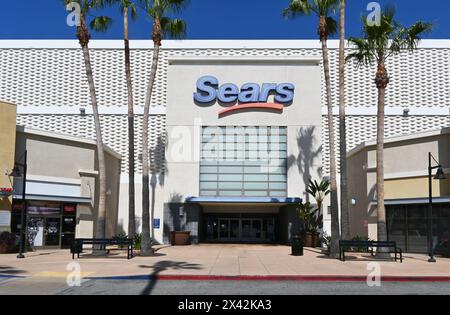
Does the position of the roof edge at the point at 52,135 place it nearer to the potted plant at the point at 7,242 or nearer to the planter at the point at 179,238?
the potted plant at the point at 7,242

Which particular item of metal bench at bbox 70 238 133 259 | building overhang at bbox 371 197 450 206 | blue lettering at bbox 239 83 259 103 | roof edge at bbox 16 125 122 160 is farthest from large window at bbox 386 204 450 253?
roof edge at bbox 16 125 122 160

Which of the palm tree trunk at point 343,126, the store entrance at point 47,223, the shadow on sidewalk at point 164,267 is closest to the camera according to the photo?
the shadow on sidewalk at point 164,267

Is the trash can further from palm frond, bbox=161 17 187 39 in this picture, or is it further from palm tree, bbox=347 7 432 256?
palm frond, bbox=161 17 187 39

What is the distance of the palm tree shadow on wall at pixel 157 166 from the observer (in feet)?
117

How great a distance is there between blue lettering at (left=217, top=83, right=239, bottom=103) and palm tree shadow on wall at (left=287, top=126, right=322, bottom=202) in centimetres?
516

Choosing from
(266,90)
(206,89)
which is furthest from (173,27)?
(266,90)

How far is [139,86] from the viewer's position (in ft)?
127

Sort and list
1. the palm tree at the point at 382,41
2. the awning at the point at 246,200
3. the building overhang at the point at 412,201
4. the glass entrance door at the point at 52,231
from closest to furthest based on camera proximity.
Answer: the palm tree at the point at 382,41
the building overhang at the point at 412,201
the glass entrance door at the point at 52,231
the awning at the point at 246,200

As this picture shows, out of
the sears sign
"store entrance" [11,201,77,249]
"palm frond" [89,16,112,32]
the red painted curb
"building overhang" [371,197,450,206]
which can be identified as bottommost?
the red painted curb

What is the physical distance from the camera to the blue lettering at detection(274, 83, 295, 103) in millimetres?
34906

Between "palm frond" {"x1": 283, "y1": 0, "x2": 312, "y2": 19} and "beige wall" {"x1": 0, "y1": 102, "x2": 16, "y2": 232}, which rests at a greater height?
"palm frond" {"x1": 283, "y1": 0, "x2": 312, "y2": 19}

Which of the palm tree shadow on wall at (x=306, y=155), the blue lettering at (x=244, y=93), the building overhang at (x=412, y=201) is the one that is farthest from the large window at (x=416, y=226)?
the blue lettering at (x=244, y=93)

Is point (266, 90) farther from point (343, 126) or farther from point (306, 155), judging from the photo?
point (343, 126)

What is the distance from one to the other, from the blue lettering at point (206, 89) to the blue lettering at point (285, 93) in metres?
4.35
